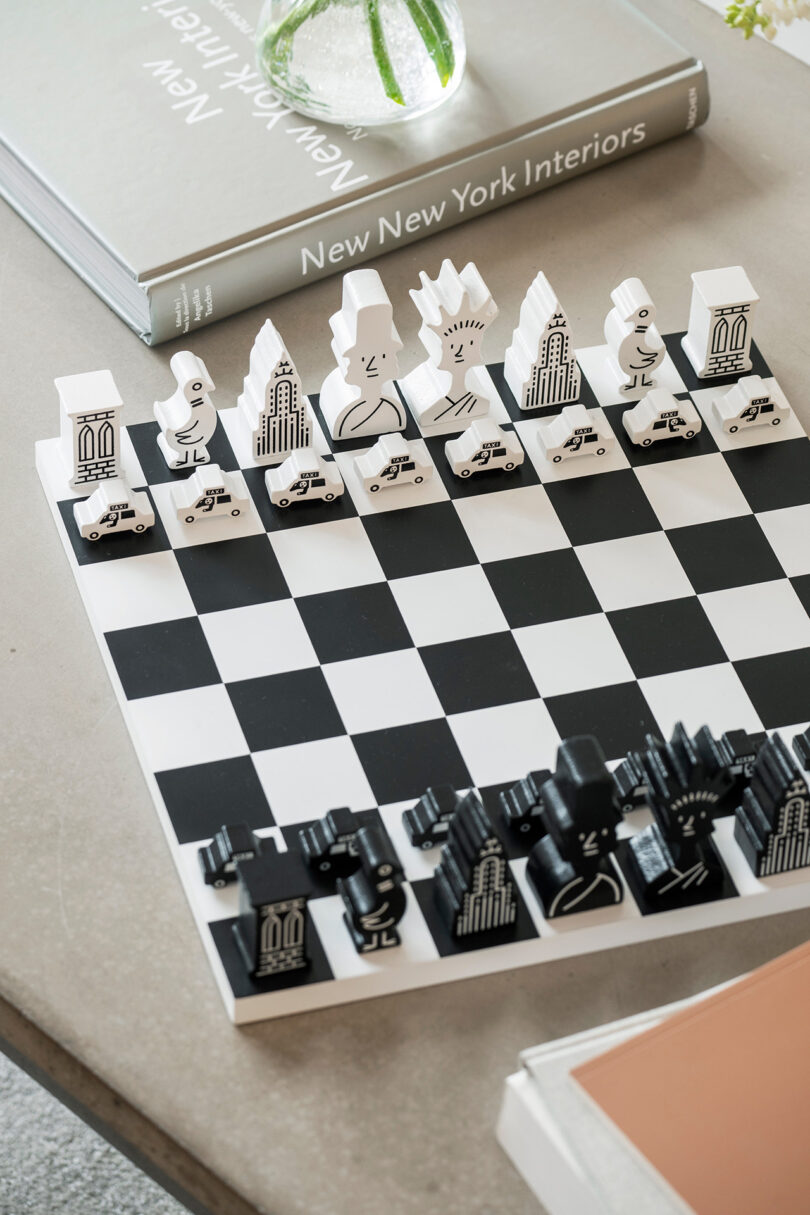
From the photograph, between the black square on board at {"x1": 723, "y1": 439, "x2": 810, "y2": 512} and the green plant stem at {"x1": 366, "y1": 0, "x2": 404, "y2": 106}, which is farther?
the green plant stem at {"x1": 366, "y1": 0, "x2": 404, "y2": 106}

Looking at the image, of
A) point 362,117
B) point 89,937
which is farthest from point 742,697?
point 362,117

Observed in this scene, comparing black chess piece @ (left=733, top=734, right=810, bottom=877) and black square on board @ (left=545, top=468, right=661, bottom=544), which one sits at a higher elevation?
black square on board @ (left=545, top=468, right=661, bottom=544)

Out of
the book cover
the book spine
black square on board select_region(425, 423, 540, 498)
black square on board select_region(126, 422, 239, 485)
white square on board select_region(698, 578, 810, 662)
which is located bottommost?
the book cover

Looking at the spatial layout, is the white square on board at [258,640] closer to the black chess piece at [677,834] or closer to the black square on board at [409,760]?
the black square on board at [409,760]

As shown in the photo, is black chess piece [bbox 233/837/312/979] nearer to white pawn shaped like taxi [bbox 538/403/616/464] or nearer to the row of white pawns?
the row of white pawns

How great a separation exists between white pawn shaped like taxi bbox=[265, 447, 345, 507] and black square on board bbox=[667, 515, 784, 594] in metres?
0.33

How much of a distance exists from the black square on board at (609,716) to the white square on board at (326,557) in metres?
0.21

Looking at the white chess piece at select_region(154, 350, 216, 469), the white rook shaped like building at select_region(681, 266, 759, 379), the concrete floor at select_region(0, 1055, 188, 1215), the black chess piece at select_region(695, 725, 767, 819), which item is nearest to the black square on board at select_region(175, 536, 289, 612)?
the white chess piece at select_region(154, 350, 216, 469)

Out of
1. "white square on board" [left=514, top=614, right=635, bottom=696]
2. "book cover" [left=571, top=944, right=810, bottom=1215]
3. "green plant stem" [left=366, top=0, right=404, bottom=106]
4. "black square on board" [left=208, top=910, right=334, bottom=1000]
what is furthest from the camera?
"green plant stem" [left=366, top=0, right=404, bottom=106]

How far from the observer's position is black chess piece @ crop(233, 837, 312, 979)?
1048 millimetres

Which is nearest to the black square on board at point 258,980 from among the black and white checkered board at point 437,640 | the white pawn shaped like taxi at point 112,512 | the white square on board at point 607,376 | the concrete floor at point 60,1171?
the black and white checkered board at point 437,640

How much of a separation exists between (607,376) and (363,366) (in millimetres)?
283

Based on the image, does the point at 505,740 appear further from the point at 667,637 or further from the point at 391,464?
the point at 391,464

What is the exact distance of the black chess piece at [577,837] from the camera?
106cm
